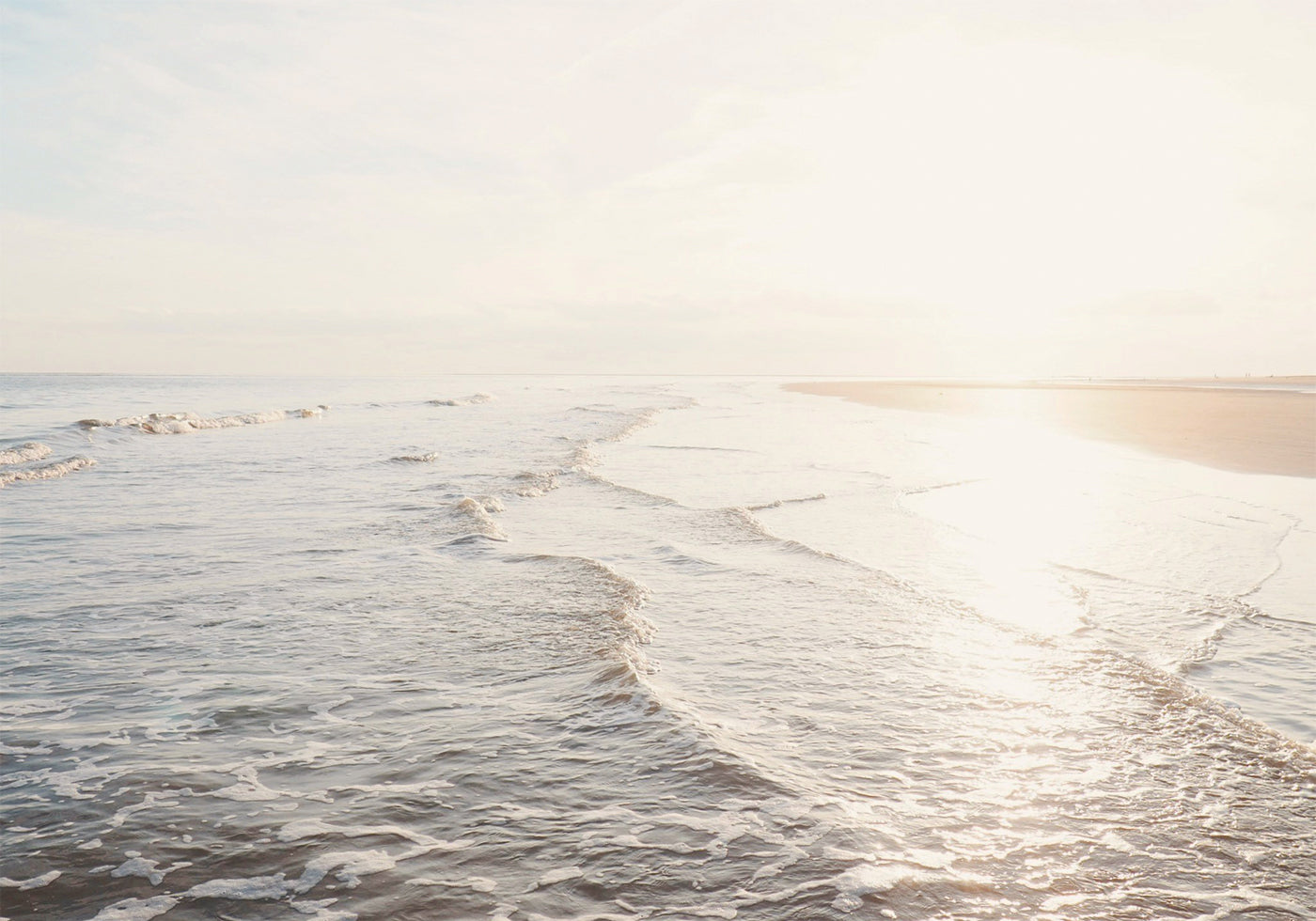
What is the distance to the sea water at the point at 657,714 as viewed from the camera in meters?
3.50

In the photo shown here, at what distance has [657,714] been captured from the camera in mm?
5137

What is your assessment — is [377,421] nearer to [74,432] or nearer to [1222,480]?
[74,432]

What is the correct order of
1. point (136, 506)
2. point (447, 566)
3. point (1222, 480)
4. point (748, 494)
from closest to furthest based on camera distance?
point (447, 566)
point (136, 506)
point (748, 494)
point (1222, 480)

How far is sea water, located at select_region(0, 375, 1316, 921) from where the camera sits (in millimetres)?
3504

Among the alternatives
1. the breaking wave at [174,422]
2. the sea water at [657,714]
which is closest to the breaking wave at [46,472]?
the sea water at [657,714]

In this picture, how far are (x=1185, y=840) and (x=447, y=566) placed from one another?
704 cm

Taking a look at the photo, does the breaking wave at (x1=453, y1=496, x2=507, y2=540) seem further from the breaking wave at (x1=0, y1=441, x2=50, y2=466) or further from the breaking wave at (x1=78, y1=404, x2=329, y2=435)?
the breaking wave at (x1=78, y1=404, x2=329, y2=435)

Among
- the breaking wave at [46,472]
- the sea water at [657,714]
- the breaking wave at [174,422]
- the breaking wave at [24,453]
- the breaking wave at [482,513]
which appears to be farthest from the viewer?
the breaking wave at [174,422]

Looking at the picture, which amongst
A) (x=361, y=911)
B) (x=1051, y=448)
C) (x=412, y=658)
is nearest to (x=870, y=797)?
(x=361, y=911)

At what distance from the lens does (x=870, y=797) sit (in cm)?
417

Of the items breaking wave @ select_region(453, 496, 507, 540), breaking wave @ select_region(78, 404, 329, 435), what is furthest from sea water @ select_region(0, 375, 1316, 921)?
breaking wave @ select_region(78, 404, 329, 435)

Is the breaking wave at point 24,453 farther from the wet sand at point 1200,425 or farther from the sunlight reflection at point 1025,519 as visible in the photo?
the wet sand at point 1200,425

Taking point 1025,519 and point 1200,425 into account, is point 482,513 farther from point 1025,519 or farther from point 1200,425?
point 1200,425

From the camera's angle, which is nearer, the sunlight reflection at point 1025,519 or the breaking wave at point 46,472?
the sunlight reflection at point 1025,519
